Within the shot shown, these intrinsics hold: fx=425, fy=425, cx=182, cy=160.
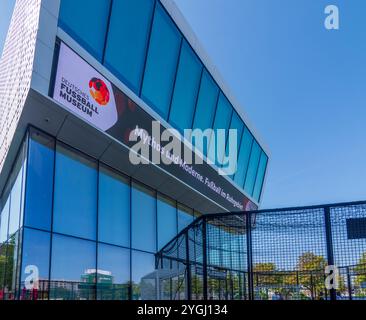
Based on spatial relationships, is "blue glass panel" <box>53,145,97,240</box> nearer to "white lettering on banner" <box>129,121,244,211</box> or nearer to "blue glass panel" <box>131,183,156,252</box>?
"white lettering on banner" <box>129,121,244,211</box>

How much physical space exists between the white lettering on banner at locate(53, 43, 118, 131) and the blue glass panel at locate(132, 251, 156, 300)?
17.5 feet

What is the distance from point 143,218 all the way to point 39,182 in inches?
212

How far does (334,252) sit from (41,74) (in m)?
7.40

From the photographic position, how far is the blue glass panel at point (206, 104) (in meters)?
18.3

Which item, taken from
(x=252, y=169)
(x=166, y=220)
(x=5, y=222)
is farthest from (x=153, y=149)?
(x=252, y=169)

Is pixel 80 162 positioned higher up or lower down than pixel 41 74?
lower down

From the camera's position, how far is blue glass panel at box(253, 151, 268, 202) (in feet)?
90.6

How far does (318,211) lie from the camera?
23.2 ft

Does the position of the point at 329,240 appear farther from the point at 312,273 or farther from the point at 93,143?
the point at 93,143

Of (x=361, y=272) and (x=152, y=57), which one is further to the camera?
(x=152, y=57)

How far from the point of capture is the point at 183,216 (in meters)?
19.2

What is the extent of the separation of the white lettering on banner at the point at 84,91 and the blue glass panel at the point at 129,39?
1.04 metres
